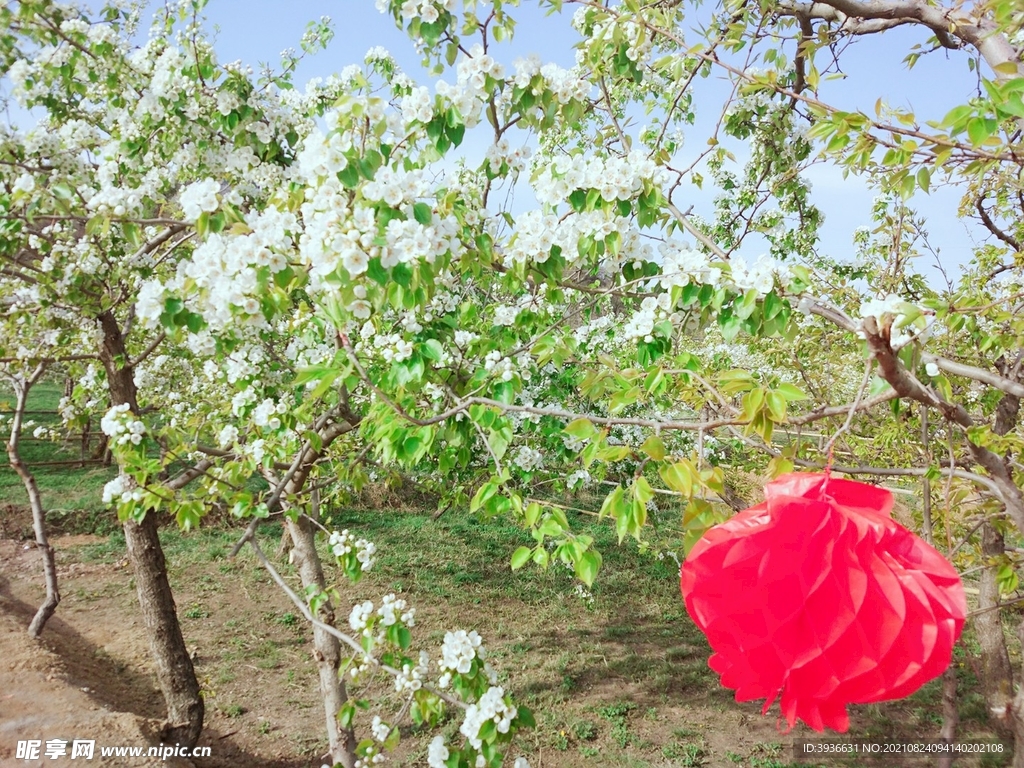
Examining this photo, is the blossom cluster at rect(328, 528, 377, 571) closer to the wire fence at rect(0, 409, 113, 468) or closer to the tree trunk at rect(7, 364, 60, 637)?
the tree trunk at rect(7, 364, 60, 637)

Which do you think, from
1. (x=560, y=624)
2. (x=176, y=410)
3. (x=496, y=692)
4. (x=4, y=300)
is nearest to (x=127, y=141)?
(x=4, y=300)

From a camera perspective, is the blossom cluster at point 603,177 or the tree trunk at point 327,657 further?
the tree trunk at point 327,657

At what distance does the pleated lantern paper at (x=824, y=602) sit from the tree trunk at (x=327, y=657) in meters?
2.55

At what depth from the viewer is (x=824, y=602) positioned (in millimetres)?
693

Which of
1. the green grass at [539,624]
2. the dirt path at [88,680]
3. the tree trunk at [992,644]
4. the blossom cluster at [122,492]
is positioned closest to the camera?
the blossom cluster at [122,492]

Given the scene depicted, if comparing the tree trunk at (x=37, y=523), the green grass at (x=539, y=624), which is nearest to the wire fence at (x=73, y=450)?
the green grass at (x=539, y=624)

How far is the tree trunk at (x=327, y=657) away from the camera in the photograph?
9.91 feet

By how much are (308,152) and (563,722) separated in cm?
449

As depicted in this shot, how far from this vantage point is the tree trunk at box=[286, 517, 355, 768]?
9.91 ft

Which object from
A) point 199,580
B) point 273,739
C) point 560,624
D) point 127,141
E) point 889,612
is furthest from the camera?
point 199,580

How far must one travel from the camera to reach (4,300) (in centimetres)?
316

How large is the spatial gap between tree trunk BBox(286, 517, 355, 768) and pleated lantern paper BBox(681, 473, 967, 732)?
101 inches

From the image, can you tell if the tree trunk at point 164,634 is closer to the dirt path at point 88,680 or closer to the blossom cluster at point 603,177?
the dirt path at point 88,680

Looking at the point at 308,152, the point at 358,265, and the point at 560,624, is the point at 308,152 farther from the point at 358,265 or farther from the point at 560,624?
the point at 560,624
